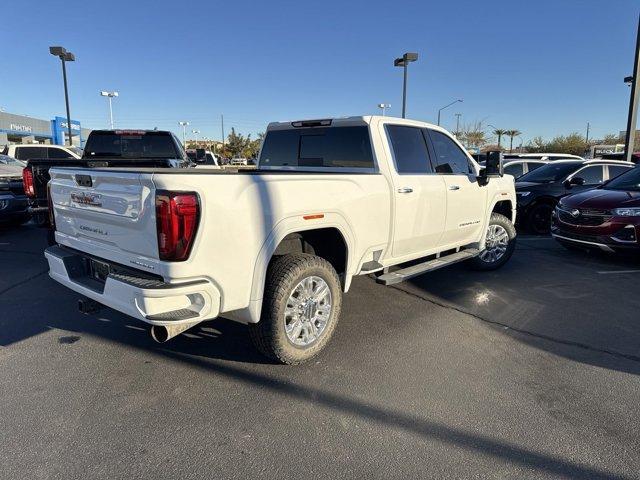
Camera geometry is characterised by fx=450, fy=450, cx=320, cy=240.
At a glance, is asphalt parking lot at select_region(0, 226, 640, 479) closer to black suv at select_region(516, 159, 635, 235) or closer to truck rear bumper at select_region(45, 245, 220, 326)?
truck rear bumper at select_region(45, 245, 220, 326)

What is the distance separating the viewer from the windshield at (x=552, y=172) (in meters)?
10.4

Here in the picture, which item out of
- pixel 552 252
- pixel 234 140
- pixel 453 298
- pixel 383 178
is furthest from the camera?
pixel 234 140

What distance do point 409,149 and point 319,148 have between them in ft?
3.17

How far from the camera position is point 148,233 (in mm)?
2828

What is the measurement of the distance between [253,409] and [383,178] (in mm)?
2308

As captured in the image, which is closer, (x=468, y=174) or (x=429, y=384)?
(x=429, y=384)

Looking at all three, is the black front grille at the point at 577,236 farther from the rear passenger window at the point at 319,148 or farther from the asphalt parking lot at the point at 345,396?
the rear passenger window at the point at 319,148

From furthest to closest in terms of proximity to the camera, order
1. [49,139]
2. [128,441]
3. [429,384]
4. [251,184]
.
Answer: [49,139] < [429,384] < [251,184] < [128,441]

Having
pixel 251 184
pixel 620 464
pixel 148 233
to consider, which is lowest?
pixel 620 464

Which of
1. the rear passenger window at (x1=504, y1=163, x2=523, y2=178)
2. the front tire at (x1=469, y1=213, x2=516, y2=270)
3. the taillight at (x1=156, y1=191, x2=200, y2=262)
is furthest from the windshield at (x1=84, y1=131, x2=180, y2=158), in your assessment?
the rear passenger window at (x1=504, y1=163, x2=523, y2=178)

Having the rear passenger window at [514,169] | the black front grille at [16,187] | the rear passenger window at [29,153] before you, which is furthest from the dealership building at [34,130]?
the rear passenger window at [514,169]

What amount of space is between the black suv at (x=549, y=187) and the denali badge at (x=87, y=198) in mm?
9351

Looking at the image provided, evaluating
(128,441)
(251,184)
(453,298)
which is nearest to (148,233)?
(251,184)

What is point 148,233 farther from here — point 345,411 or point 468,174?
point 468,174
